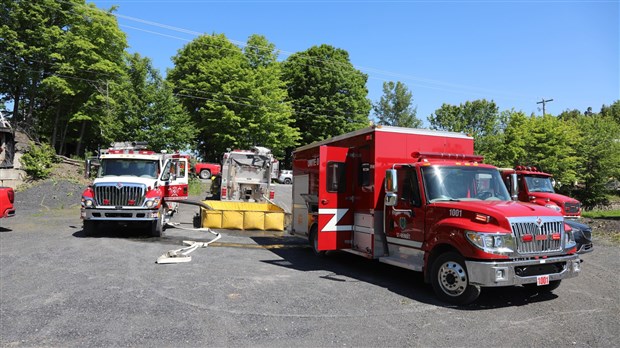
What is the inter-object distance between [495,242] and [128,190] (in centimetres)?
1029

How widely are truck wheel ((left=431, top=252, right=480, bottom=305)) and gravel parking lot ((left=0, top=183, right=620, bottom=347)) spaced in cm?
22

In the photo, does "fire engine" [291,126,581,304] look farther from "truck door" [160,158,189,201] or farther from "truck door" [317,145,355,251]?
"truck door" [160,158,189,201]

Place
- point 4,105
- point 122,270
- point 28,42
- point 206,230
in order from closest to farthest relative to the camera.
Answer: point 122,270, point 206,230, point 28,42, point 4,105

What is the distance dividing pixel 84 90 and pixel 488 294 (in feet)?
107

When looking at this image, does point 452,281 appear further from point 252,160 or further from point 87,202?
point 252,160

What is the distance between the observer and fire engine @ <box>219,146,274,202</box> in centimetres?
1948

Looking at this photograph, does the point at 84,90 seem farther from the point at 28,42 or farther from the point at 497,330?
the point at 497,330

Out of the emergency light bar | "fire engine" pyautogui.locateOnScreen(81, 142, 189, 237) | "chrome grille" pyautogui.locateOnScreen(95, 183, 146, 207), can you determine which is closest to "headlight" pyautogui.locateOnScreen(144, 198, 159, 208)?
"fire engine" pyautogui.locateOnScreen(81, 142, 189, 237)

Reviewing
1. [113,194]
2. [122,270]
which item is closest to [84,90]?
[113,194]

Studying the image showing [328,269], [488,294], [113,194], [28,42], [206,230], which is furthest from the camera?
[28,42]

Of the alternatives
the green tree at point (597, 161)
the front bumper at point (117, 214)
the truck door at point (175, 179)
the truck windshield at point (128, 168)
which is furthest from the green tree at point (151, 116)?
the green tree at point (597, 161)

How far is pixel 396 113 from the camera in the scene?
58.2 meters

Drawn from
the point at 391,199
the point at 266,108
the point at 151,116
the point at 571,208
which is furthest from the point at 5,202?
the point at 266,108

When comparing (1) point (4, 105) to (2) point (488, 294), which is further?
(1) point (4, 105)
